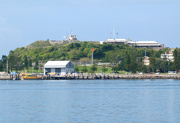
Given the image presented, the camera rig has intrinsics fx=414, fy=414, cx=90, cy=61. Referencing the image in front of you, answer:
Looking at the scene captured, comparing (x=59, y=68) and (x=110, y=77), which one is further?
(x=59, y=68)

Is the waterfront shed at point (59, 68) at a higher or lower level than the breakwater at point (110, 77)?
higher

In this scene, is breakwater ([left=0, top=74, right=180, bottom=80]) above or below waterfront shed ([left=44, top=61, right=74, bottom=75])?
below

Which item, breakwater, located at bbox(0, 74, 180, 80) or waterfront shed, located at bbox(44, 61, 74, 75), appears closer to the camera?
breakwater, located at bbox(0, 74, 180, 80)

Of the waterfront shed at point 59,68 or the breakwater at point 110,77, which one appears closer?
the breakwater at point 110,77

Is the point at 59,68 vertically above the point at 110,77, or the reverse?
the point at 59,68
